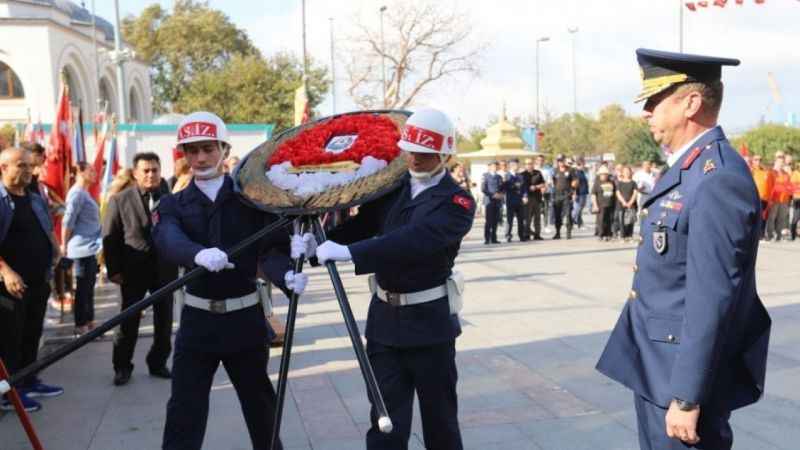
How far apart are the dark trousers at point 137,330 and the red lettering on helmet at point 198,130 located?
301cm

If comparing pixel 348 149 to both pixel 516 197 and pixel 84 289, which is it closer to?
pixel 84 289

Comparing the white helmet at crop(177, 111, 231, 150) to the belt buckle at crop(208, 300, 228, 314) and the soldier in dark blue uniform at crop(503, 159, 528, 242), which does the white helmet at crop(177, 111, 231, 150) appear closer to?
the belt buckle at crop(208, 300, 228, 314)

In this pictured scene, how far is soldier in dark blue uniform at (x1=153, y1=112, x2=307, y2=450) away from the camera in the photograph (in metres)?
4.22

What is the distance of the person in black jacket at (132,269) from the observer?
707 cm

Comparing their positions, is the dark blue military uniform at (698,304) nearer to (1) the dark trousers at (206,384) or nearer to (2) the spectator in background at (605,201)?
(1) the dark trousers at (206,384)

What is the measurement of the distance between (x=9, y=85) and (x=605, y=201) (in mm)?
36308

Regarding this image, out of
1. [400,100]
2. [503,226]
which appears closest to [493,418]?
[503,226]

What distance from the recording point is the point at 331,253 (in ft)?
12.0

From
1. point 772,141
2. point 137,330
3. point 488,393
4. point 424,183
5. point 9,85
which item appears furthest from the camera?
point 9,85

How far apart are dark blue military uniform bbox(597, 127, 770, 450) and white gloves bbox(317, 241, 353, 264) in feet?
3.89

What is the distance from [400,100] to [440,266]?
29.3m

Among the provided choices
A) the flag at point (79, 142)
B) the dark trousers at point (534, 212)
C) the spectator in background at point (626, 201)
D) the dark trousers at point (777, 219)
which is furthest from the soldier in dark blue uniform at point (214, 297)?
the dark trousers at point (777, 219)

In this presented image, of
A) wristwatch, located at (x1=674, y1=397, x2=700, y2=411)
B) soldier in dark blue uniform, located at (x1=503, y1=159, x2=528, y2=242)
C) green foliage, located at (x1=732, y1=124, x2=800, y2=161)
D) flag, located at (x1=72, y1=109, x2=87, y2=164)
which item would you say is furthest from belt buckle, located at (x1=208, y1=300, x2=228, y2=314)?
green foliage, located at (x1=732, y1=124, x2=800, y2=161)

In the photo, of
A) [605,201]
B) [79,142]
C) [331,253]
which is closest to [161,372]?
[331,253]
